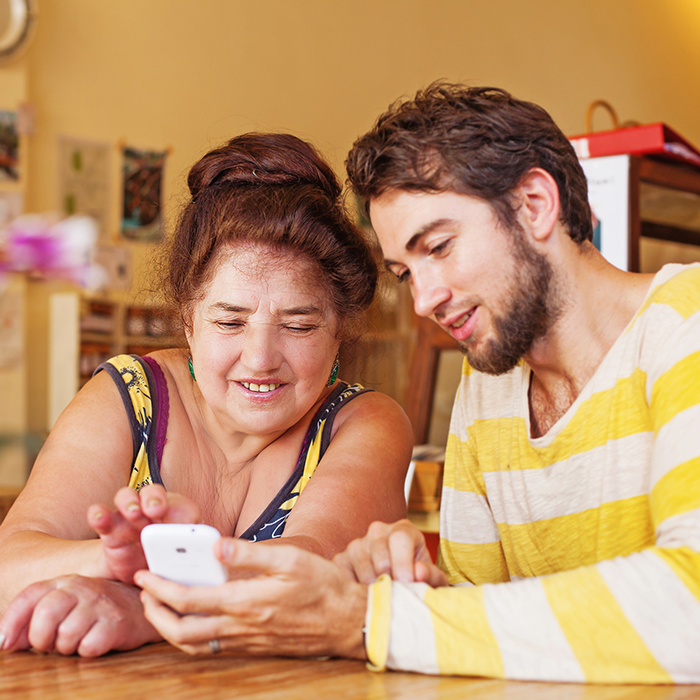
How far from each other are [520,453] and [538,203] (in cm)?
36

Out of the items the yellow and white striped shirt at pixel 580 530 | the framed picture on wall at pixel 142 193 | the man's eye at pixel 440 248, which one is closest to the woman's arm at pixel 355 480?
the yellow and white striped shirt at pixel 580 530

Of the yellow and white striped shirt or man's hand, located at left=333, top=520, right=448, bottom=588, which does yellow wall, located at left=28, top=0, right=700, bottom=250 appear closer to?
the yellow and white striped shirt

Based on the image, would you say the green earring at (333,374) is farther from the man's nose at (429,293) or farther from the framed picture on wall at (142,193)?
the framed picture on wall at (142,193)

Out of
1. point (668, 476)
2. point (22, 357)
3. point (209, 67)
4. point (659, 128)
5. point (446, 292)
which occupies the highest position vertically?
point (209, 67)

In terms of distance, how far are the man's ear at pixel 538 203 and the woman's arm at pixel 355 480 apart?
16.2 inches

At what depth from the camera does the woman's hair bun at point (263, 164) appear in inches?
54.4

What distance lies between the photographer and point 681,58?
5.37 m

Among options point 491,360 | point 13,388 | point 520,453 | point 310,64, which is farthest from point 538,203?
point 310,64

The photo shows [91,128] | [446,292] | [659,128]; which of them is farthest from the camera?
[91,128]

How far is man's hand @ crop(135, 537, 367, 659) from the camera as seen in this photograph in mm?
794

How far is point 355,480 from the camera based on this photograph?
1251 millimetres

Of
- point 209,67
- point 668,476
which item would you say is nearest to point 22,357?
point 209,67

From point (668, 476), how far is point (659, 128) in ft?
3.89

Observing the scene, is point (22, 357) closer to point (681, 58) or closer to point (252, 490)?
point (252, 490)
